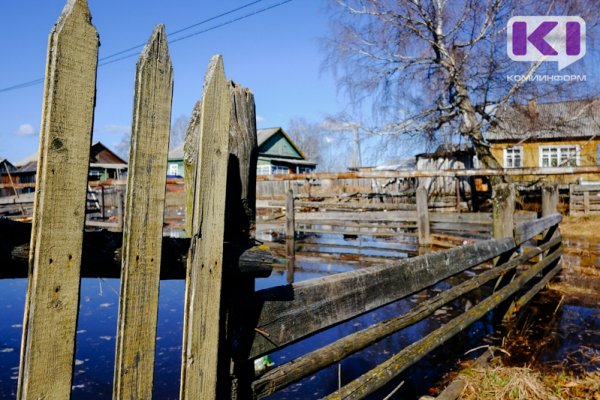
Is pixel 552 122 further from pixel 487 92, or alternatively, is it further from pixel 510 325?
pixel 510 325

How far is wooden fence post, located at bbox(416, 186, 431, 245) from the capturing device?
10.1 metres

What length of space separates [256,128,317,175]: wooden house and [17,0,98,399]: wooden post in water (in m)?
34.5

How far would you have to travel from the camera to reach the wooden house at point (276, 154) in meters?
37.0

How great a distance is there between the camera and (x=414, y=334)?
175 inches

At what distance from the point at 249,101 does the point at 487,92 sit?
14.8 m

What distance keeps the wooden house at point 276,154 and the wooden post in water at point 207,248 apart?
34.1 meters

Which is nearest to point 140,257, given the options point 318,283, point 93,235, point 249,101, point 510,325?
point 93,235

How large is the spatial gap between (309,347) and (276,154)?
35500 millimetres

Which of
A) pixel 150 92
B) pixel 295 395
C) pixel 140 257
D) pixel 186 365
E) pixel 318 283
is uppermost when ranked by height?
pixel 150 92

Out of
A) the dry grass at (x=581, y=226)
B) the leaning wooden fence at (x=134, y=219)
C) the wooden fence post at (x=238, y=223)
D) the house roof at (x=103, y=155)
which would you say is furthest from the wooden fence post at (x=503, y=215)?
the house roof at (x=103, y=155)

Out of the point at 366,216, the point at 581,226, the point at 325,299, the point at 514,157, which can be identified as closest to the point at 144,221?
the point at 325,299

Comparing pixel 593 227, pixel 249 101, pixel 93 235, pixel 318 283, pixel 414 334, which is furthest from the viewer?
pixel 593 227

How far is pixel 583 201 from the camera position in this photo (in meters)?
16.6

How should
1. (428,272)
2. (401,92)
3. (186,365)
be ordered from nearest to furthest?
(186,365) < (428,272) < (401,92)
